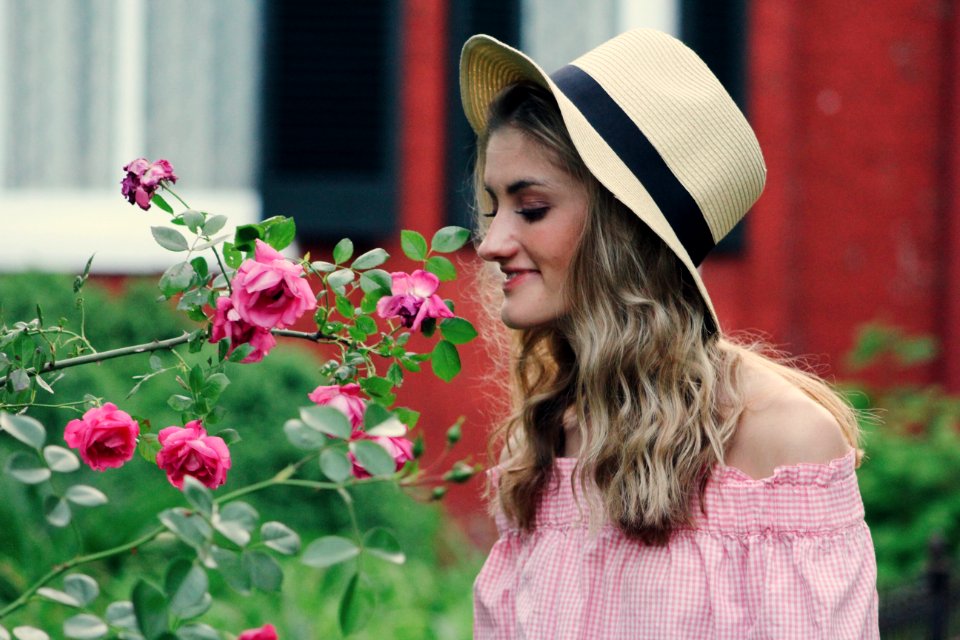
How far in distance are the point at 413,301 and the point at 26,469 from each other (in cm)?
56

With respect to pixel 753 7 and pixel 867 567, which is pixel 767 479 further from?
pixel 753 7

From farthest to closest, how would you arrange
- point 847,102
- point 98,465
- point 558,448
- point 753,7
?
point 847,102
point 753,7
point 558,448
point 98,465

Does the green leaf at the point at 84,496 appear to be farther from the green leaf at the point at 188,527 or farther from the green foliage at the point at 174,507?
the green foliage at the point at 174,507

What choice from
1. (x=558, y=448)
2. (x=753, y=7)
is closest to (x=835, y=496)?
(x=558, y=448)

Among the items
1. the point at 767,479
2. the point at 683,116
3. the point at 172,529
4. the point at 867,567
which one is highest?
the point at 683,116

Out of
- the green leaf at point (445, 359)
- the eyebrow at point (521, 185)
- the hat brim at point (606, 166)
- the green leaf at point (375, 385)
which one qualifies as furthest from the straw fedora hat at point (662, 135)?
the green leaf at point (375, 385)

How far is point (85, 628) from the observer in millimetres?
1264

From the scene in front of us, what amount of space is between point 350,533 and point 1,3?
2.87 m

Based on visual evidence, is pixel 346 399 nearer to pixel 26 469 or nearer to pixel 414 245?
pixel 414 245

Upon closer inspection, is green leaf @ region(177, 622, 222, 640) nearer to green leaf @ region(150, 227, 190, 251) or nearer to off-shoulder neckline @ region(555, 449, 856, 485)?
green leaf @ region(150, 227, 190, 251)

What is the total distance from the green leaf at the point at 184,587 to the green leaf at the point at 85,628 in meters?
0.10

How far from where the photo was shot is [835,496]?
1824mm

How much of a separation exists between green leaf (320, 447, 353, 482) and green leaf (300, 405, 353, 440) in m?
0.04

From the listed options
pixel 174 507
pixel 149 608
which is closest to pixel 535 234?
pixel 149 608
